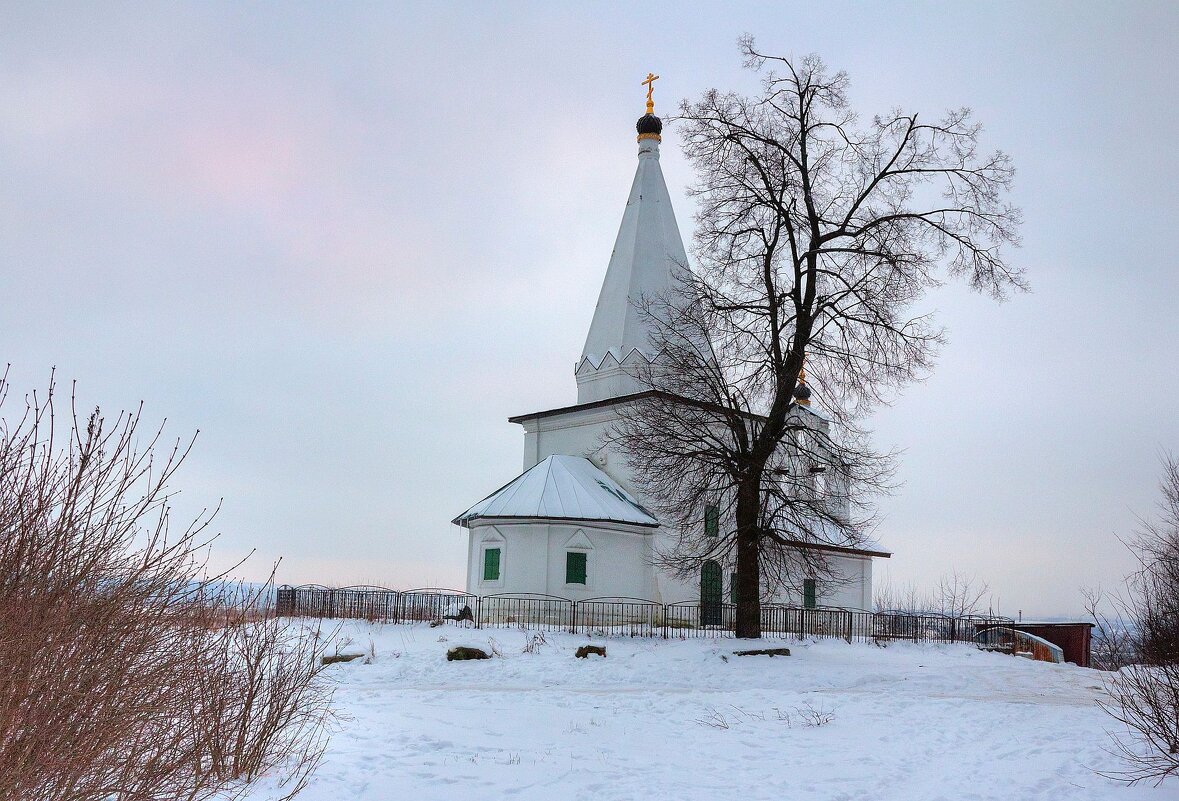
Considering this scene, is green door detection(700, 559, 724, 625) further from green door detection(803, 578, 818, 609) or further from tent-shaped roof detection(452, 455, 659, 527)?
green door detection(803, 578, 818, 609)

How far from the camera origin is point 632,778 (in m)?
10.7

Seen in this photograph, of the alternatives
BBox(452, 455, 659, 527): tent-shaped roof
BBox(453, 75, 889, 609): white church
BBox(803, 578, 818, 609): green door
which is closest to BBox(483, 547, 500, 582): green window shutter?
BBox(453, 75, 889, 609): white church

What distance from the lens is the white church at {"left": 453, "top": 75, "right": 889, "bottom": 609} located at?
1053 inches

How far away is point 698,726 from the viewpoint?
44.7 feet

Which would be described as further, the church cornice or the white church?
the white church

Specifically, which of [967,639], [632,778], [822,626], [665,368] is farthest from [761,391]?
[632,778]

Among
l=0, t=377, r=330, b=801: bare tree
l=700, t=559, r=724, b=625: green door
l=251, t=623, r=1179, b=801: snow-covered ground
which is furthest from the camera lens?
l=700, t=559, r=724, b=625: green door

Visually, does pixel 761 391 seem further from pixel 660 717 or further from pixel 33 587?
pixel 33 587

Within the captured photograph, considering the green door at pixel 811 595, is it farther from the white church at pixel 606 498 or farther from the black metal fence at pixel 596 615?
the black metal fence at pixel 596 615

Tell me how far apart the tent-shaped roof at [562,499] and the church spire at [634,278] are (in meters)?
3.02

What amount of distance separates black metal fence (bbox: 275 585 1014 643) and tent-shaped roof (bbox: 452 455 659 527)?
2.31m

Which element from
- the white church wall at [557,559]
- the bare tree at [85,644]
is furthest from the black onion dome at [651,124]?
the bare tree at [85,644]

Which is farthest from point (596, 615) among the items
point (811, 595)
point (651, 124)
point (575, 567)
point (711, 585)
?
point (651, 124)

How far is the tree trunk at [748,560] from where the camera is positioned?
70.0 ft
